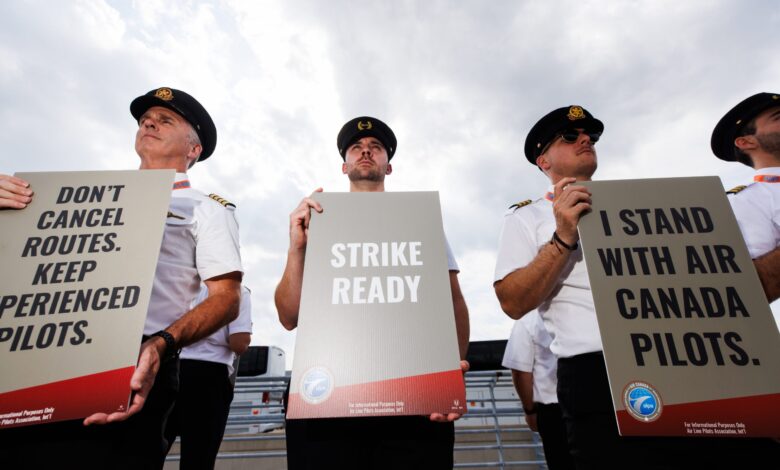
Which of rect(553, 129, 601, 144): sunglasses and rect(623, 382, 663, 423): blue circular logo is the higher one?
rect(553, 129, 601, 144): sunglasses

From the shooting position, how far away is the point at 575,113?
1.89 metres

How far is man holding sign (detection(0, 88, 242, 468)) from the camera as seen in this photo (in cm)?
109

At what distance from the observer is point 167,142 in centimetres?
188

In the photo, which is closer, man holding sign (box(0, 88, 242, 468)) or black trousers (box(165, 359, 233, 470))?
man holding sign (box(0, 88, 242, 468))

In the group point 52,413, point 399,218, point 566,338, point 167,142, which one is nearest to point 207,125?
point 167,142

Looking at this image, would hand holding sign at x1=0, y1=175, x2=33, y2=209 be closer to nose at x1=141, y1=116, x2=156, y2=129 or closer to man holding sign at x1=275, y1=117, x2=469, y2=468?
nose at x1=141, y1=116, x2=156, y2=129

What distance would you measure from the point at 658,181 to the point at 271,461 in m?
5.88

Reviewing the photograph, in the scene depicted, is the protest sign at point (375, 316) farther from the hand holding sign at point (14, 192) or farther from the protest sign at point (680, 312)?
the hand holding sign at point (14, 192)

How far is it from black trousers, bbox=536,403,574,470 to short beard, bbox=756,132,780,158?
2056 mm

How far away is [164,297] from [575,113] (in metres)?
1.91

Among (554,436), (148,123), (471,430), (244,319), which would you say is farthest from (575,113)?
(471,430)

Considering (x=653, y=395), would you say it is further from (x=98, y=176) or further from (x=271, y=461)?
(x=271, y=461)

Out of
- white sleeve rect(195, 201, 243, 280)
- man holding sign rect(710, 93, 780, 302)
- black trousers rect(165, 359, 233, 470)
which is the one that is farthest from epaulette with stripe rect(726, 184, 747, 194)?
black trousers rect(165, 359, 233, 470)

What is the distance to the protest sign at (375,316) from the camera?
3.92ft
